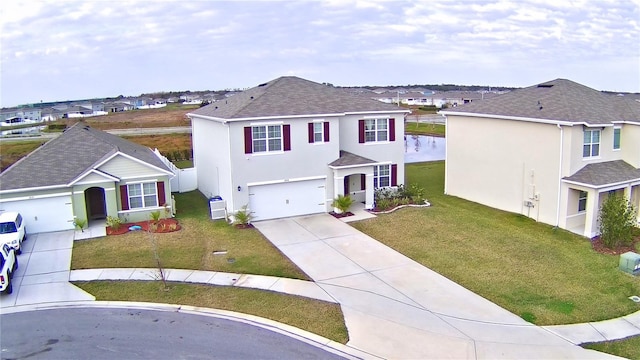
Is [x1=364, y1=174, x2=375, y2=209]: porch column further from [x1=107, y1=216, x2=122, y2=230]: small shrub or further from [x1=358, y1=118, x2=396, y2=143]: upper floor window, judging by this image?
[x1=107, y1=216, x2=122, y2=230]: small shrub

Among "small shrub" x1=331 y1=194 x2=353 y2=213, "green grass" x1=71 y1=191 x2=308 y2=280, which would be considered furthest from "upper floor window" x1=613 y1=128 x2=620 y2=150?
"green grass" x1=71 y1=191 x2=308 y2=280

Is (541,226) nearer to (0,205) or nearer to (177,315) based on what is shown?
(177,315)

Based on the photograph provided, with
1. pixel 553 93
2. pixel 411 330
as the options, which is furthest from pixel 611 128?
pixel 411 330

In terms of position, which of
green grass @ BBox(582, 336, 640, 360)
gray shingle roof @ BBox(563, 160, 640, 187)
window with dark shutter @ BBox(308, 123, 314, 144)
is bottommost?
green grass @ BBox(582, 336, 640, 360)

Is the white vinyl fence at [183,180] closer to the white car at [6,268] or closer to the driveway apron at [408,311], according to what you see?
the driveway apron at [408,311]

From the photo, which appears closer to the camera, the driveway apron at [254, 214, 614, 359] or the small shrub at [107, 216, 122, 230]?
the driveway apron at [254, 214, 614, 359]

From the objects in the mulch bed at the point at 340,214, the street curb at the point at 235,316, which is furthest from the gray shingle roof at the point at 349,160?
the street curb at the point at 235,316

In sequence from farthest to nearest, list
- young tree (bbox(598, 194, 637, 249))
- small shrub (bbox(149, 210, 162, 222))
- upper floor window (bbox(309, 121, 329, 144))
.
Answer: upper floor window (bbox(309, 121, 329, 144))
small shrub (bbox(149, 210, 162, 222))
young tree (bbox(598, 194, 637, 249))
